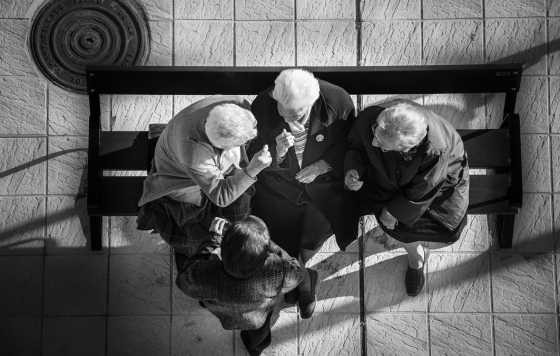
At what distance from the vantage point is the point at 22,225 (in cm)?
431

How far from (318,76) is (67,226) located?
228 centimetres

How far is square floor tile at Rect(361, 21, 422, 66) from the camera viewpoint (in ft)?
14.4

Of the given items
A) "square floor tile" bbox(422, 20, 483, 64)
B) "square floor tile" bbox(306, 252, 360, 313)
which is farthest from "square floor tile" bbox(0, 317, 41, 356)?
"square floor tile" bbox(422, 20, 483, 64)

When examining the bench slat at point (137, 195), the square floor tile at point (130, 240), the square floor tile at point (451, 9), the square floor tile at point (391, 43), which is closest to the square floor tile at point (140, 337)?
the square floor tile at point (130, 240)

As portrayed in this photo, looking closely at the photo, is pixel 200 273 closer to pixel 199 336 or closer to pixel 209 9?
pixel 199 336

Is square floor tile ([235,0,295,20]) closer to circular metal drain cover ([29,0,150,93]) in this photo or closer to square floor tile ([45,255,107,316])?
circular metal drain cover ([29,0,150,93])

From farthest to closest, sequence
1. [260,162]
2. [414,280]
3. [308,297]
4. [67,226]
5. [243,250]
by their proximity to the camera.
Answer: [67,226], [414,280], [308,297], [260,162], [243,250]

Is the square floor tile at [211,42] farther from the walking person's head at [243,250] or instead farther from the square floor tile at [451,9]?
the walking person's head at [243,250]

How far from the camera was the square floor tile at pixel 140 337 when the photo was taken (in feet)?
13.7

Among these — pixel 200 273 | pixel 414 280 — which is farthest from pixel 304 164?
pixel 414 280

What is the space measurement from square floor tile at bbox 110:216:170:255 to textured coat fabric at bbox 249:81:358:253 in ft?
3.59

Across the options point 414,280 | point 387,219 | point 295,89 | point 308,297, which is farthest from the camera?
point 414,280

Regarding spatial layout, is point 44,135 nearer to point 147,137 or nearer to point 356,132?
point 147,137

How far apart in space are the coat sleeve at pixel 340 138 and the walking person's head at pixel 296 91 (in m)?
0.30
